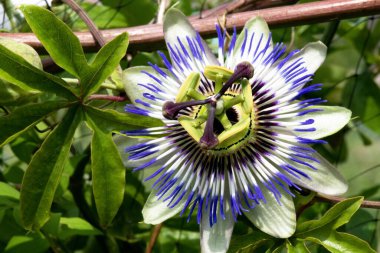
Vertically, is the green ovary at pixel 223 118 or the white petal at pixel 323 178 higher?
the green ovary at pixel 223 118

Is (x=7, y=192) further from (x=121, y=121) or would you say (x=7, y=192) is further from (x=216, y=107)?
(x=216, y=107)

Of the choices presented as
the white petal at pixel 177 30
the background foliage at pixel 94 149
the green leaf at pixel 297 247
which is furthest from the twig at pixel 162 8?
the green leaf at pixel 297 247

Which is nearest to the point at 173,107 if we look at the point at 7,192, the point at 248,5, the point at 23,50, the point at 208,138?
the point at 208,138

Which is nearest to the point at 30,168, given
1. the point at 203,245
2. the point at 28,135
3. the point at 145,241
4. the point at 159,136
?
the point at 159,136

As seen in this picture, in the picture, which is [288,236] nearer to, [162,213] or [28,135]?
[162,213]

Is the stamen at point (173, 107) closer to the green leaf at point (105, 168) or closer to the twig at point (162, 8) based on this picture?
the green leaf at point (105, 168)

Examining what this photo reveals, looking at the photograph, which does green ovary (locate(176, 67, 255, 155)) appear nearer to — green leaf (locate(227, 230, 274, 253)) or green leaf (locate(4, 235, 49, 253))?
green leaf (locate(227, 230, 274, 253))
